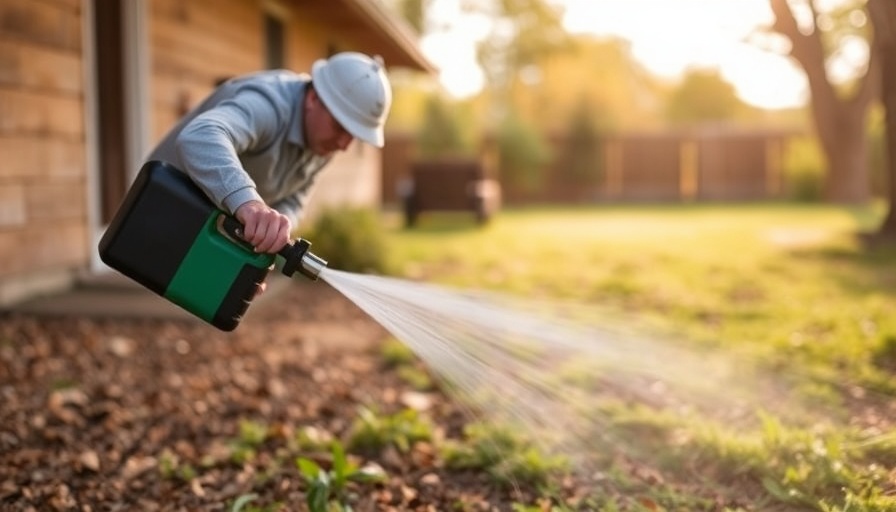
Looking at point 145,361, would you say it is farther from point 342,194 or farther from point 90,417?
point 342,194

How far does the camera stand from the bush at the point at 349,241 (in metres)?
8.48

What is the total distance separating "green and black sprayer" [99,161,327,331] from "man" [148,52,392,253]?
0.07 meters

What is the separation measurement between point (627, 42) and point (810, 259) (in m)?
31.5

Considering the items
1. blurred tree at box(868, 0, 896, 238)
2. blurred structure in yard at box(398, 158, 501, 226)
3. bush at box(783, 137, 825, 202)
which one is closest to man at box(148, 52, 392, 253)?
blurred tree at box(868, 0, 896, 238)

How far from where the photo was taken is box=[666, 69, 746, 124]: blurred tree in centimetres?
3897

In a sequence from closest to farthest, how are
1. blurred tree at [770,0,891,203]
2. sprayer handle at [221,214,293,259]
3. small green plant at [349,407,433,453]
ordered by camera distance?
sprayer handle at [221,214,293,259] < small green plant at [349,407,433,453] < blurred tree at [770,0,891,203]

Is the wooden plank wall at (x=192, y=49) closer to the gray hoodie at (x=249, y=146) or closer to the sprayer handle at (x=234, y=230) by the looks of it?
the gray hoodie at (x=249, y=146)

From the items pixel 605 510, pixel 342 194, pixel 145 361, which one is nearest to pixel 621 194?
pixel 342 194

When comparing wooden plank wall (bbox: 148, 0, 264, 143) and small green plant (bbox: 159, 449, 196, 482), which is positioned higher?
wooden plank wall (bbox: 148, 0, 264, 143)

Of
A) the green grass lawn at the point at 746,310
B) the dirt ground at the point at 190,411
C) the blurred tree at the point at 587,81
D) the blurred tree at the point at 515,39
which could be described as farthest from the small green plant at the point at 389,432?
the blurred tree at the point at 515,39

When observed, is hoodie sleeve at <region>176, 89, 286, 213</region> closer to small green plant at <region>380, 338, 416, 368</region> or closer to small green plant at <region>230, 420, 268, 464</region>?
small green plant at <region>230, 420, 268, 464</region>

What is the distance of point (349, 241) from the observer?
856cm

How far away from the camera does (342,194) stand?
13.1m

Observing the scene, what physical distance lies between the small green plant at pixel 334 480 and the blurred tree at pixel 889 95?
8.42m
